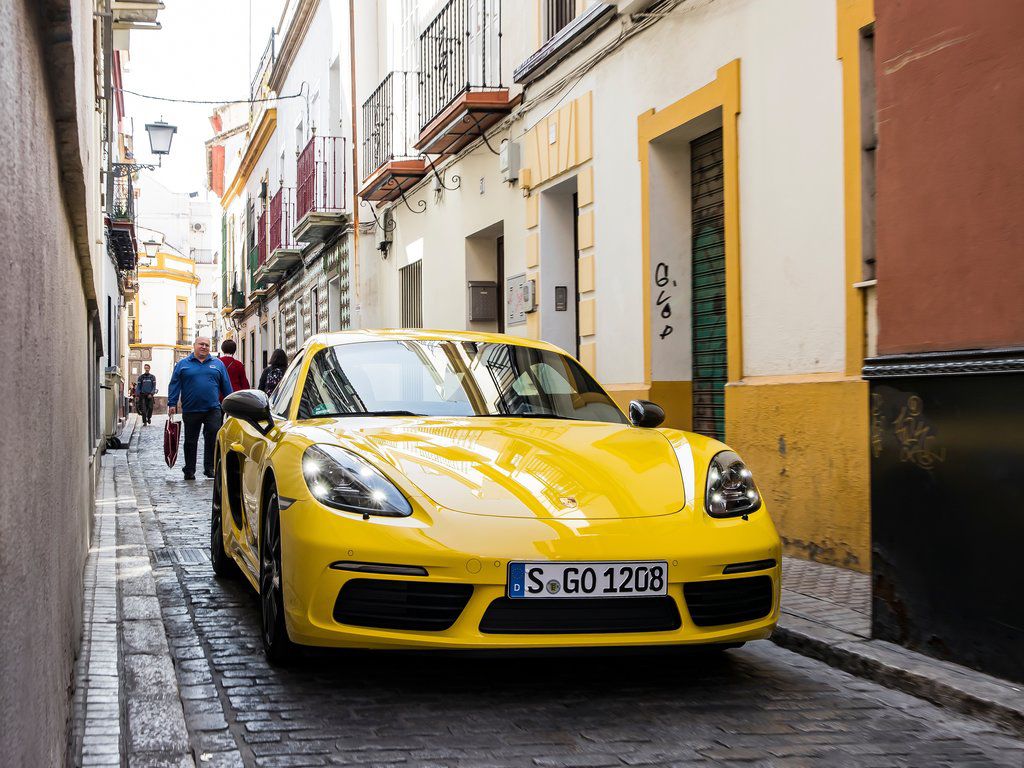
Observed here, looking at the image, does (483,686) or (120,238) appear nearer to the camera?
(483,686)

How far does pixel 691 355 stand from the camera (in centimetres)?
1006

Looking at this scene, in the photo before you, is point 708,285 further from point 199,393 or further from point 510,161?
point 199,393

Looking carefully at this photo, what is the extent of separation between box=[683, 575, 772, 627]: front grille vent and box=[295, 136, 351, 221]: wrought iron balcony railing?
715 inches

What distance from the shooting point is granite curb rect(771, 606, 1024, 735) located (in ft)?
12.8

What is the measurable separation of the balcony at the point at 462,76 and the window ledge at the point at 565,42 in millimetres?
544

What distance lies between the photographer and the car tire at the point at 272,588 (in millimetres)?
4438

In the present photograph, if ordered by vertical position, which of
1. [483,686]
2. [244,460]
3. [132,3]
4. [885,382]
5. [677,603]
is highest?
[132,3]

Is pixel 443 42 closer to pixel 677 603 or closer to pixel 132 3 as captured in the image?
pixel 132 3

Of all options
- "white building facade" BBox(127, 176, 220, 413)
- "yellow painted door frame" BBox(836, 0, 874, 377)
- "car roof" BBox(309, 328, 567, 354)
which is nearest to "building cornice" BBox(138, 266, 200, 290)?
"white building facade" BBox(127, 176, 220, 413)

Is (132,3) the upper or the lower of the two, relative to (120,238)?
upper

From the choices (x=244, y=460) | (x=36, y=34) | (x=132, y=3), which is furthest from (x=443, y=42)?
(x=36, y=34)

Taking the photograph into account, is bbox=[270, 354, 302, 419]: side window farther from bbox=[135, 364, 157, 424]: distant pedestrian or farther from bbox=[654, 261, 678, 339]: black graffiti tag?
bbox=[135, 364, 157, 424]: distant pedestrian

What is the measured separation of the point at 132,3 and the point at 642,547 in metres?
16.1

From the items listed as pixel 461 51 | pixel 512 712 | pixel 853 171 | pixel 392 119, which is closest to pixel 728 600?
pixel 512 712
